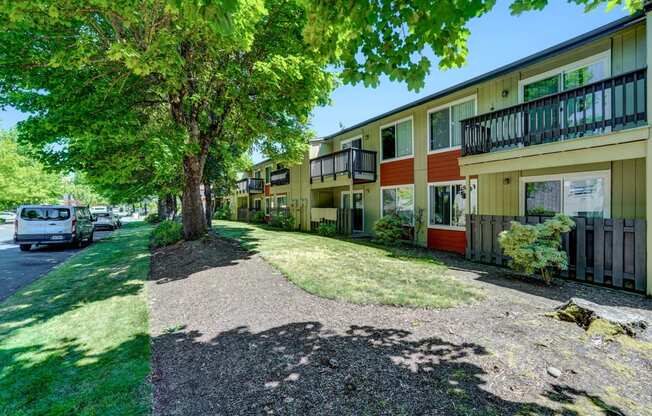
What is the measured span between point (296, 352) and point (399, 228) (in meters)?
9.86

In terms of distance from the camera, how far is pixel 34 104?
29.3 feet

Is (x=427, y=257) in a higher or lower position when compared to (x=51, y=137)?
lower

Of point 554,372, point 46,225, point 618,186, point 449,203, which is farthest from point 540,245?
point 46,225

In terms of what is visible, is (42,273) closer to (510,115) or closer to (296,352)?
(296,352)

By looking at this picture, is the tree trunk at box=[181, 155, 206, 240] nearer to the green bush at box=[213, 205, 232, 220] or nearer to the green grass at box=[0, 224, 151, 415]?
the green grass at box=[0, 224, 151, 415]

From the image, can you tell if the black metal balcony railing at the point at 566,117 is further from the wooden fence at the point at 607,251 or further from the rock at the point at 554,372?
the rock at the point at 554,372

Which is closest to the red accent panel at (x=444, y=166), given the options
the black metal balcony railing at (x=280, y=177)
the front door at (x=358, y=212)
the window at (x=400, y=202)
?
the window at (x=400, y=202)

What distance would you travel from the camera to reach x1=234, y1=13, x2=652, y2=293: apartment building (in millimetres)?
6551

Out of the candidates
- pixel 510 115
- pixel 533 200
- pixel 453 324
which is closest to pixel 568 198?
pixel 533 200

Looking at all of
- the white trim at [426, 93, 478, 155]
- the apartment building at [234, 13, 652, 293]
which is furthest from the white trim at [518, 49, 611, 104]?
the white trim at [426, 93, 478, 155]

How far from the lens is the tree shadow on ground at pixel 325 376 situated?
2771 millimetres

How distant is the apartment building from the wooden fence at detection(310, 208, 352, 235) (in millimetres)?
1257

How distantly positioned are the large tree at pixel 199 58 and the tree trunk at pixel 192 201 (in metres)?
0.04

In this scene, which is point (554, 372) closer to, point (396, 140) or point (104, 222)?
point (396, 140)
